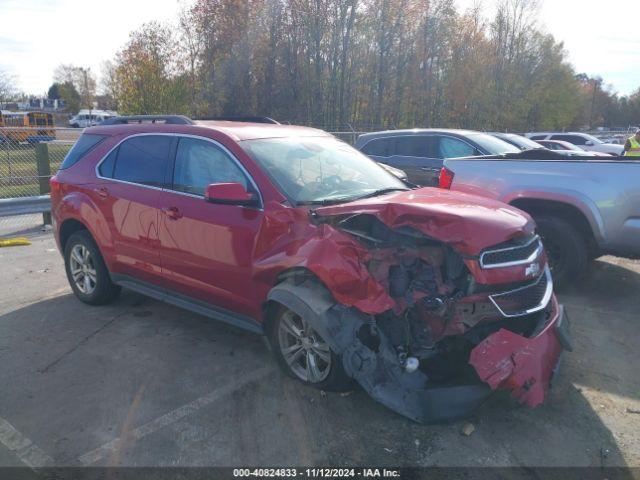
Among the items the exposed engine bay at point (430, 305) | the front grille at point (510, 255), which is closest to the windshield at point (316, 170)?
the exposed engine bay at point (430, 305)

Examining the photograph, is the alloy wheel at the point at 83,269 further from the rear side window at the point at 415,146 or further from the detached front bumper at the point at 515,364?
the rear side window at the point at 415,146

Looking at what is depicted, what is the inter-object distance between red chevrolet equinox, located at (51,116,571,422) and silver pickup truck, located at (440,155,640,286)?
76.2 inches

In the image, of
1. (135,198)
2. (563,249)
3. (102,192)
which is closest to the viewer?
(135,198)

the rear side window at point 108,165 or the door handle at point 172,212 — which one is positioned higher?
the rear side window at point 108,165

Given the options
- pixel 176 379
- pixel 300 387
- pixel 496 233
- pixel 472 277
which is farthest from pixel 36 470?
pixel 496 233

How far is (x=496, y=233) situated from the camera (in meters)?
3.27

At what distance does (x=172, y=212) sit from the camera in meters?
4.42

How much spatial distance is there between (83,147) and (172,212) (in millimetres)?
1804

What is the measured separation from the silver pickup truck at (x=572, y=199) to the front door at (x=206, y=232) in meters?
3.36

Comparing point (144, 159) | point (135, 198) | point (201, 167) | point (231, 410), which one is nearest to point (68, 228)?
point (135, 198)

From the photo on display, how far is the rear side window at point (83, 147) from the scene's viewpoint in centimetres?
541

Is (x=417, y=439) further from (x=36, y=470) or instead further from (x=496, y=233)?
(x=36, y=470)

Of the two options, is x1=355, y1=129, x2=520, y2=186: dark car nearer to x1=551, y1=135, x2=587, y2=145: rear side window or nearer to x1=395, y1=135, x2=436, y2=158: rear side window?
x1=395, y1=135, x2=436, y2=158: rear side window

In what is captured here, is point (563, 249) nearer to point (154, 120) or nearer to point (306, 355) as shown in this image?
point (306, 355)
